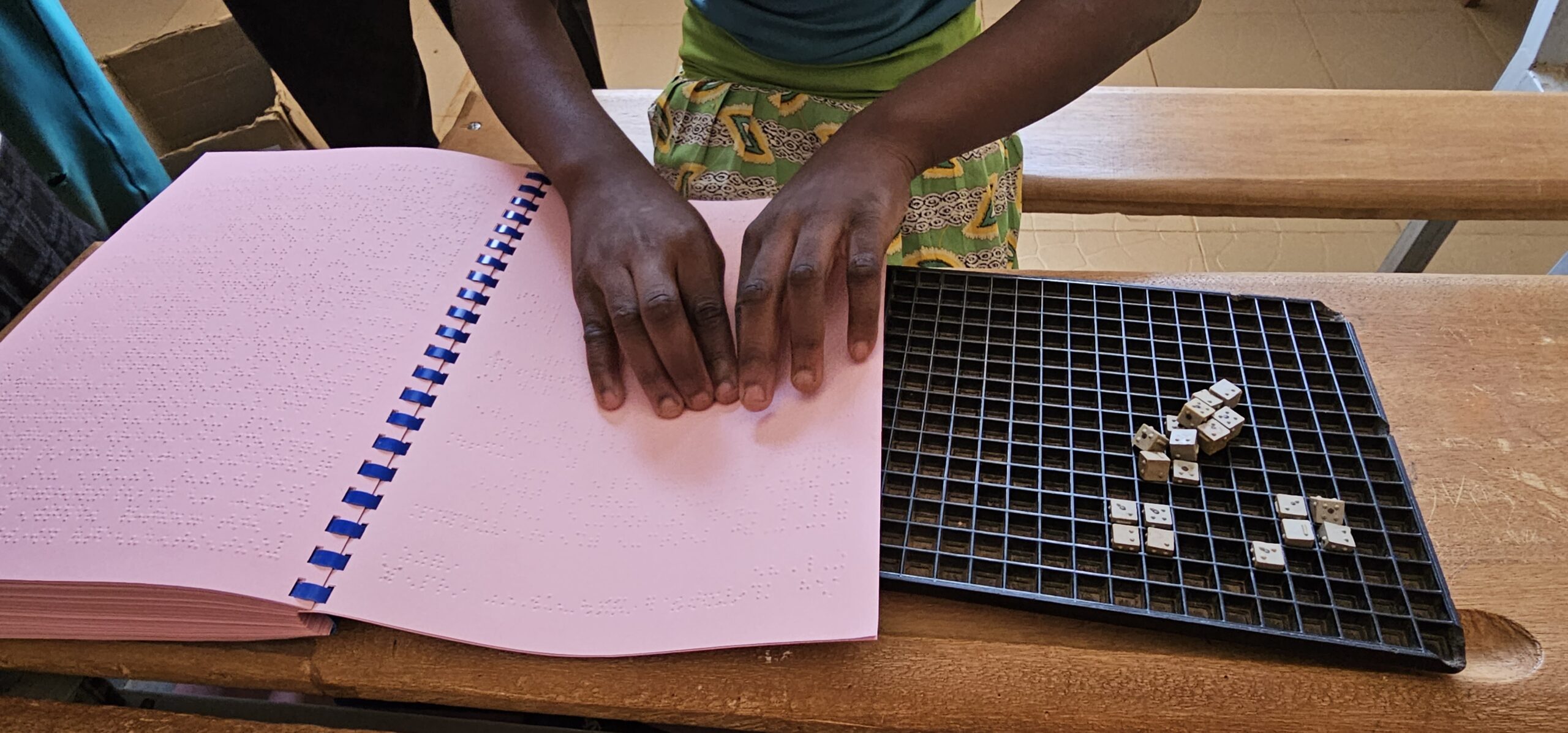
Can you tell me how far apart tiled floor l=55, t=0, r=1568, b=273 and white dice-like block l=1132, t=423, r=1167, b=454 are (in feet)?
4.42

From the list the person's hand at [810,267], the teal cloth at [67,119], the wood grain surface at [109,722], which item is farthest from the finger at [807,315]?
the teal cloth at [67,119]

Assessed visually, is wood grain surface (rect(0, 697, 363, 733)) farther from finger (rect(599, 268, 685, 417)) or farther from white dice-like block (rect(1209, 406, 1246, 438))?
white dice-like block (rect(1209, 406, 1246, 438))

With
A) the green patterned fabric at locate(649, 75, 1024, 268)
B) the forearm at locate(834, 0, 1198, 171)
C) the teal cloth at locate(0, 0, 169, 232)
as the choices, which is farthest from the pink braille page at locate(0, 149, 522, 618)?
the teal cloth at locate(0, 0, 169, 232)

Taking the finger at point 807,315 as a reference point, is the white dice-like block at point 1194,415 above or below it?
below

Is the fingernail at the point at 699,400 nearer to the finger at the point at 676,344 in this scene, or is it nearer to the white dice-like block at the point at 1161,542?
the finger at the point at 676,344

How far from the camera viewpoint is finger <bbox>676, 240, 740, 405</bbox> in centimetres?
60

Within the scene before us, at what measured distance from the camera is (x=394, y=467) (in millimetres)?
552

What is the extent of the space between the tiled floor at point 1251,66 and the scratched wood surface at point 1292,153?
31.3 inches

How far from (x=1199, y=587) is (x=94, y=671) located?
639 mm

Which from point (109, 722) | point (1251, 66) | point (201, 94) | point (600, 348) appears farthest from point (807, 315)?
point (1251, 66)

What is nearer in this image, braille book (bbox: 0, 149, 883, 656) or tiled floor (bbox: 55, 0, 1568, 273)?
braille book (bbox: 0, 149, 883, 656)

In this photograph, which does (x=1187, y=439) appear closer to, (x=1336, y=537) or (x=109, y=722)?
(x=1336, y=537)

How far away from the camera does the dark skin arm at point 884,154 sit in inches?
23.4

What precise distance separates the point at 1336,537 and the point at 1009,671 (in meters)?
0.20
